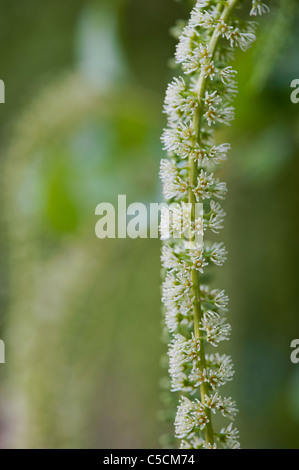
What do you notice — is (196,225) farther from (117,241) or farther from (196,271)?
(117,241)

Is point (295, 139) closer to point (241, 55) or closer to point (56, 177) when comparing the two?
point (241, 55)

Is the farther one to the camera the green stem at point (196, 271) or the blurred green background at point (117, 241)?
the blurred green background at point (117, 241)

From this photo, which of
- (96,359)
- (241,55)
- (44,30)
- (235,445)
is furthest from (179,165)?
(44,30)

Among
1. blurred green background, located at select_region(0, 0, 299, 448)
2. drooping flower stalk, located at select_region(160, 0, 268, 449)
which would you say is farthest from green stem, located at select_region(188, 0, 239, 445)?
blurred green background, located at select_region(0, 0, 299, 448)

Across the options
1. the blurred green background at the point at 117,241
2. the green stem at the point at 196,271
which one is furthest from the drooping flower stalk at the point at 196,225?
the blurred green background at the point at 117,241

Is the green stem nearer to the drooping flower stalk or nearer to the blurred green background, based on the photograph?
the drooping flower stalk

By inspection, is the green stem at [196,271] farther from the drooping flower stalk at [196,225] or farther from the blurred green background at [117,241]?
the blurred green background at [117,241]
